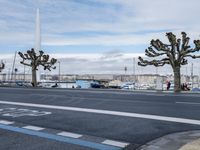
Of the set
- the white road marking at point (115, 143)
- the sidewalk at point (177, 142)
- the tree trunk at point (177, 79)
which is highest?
the tree trunk at point (177, 79)

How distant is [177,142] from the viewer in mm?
9023

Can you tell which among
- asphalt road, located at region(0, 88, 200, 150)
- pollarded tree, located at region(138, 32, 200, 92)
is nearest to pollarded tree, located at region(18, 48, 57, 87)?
pollarded tree, located at region(138, 32, 200, 92)

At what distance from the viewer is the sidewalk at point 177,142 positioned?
8.36m

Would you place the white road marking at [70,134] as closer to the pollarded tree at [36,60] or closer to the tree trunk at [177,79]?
the tree trunk at [177,79]

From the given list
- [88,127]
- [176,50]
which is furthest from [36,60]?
[88,127]

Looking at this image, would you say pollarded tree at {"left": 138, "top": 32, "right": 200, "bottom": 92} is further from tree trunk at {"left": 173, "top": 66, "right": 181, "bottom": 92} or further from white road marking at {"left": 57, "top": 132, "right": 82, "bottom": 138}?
white road marking at {"left": 57, "top": 132, "right": 82, "bottom": 138}

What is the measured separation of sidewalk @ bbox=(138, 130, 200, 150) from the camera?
836cm

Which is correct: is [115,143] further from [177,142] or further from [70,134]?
[70,134]

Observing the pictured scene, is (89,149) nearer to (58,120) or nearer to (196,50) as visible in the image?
(58,120)

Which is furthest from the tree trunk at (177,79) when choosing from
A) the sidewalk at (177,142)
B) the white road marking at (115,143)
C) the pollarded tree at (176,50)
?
the white road marking at (115,143)

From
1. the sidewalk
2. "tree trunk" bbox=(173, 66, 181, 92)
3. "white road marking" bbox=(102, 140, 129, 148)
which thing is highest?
"tree trunk" bbox=(173, 66, 181, 92)

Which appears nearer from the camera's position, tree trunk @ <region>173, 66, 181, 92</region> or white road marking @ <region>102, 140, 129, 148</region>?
white road marking @ <region>102, 140, 129, 148</region>

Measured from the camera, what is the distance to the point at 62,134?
1030 cm

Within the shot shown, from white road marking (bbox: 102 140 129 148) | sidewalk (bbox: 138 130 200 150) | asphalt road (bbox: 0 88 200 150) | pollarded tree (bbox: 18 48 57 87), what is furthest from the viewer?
pollarded tree (bbox: 18 48 57 87)
